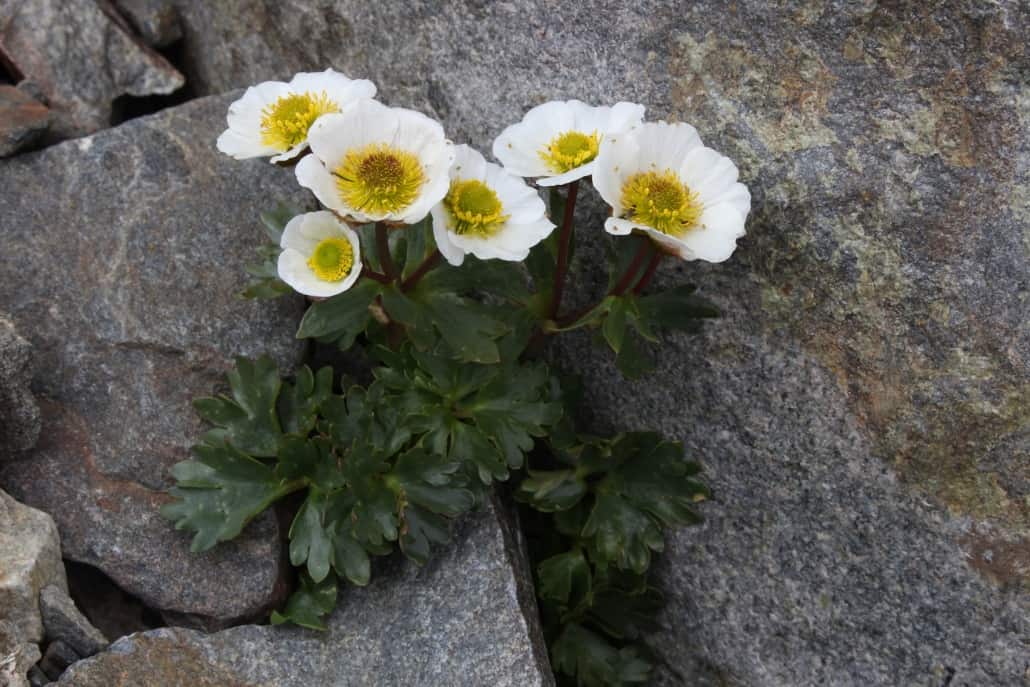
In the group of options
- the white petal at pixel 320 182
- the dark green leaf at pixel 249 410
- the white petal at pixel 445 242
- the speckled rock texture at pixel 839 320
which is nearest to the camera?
the white petal at pixel 320 182

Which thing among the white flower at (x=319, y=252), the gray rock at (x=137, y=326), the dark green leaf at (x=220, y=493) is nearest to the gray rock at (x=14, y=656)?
the gray rock at (x=137, y=326)

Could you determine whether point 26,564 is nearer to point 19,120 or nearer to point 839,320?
point 19,120

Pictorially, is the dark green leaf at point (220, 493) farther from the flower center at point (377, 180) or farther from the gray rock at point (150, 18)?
the gray rock at point (150, 18)

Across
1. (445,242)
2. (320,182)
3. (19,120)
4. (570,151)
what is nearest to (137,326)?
(19,120)

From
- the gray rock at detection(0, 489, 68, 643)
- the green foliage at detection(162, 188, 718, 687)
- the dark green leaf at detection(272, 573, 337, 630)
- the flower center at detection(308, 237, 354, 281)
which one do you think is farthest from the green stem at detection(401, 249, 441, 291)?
the gray rock at detection(0, 489, 68, 643)

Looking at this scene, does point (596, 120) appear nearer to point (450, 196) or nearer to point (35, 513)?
point (450, 196)

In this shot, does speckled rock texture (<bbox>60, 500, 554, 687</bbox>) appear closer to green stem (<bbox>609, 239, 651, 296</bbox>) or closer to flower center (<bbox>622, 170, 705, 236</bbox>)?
green stem (<bbox>609, 239, 651, 296</bbox>)
